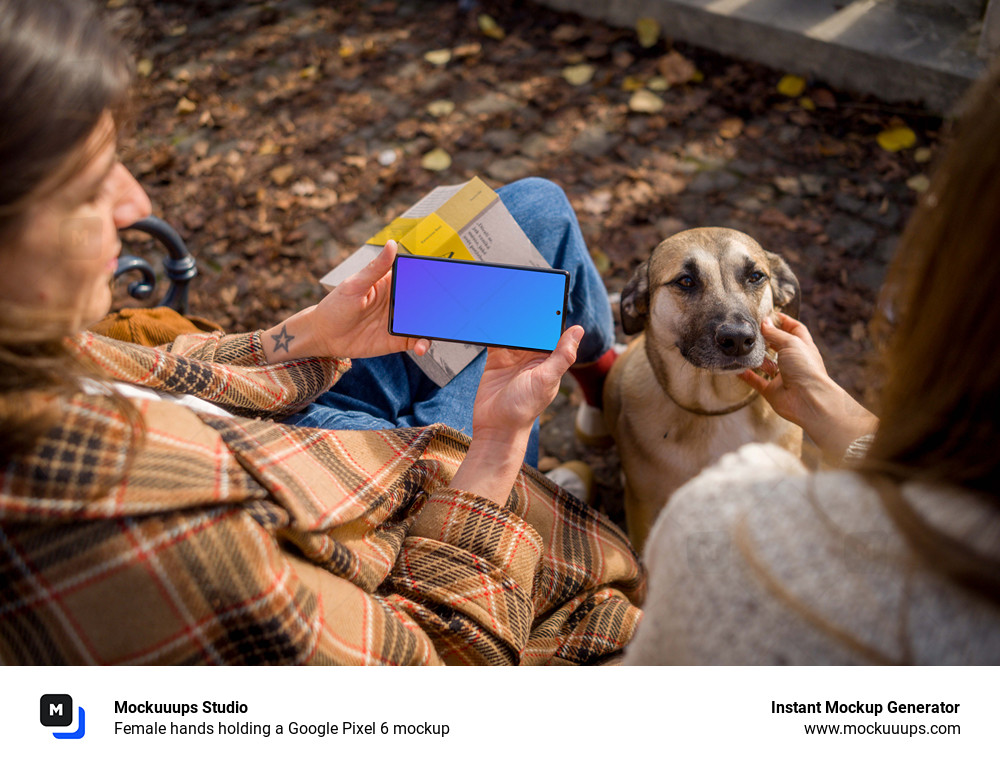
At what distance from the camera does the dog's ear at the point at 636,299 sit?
2.66 meters

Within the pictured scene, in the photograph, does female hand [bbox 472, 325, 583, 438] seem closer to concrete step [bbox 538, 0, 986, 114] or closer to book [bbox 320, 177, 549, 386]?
book [bbox 320, 177, 549, 386]

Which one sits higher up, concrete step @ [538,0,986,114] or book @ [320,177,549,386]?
concrete step @ [538,0,986,114]

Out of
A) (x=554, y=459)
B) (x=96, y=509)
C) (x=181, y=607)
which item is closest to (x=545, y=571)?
(x=181, y=607)

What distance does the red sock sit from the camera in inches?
123

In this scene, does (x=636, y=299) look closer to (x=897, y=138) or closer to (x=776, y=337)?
(x=776, y=337)

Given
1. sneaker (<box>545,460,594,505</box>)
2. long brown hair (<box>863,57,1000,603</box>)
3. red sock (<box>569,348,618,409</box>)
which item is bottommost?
sneaker (<box>545,460,594,505</box>)

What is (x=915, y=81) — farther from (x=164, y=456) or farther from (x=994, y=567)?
(x=164, y=456)

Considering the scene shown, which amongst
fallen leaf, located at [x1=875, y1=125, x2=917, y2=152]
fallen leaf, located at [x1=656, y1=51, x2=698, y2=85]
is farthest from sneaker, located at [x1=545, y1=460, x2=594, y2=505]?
fallen leaf, located at [x1=656, y1=51, x2=698, y2=85]

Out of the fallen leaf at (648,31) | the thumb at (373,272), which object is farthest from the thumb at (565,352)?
the fallen leaf at (648,31)

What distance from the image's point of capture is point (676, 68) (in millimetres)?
4754

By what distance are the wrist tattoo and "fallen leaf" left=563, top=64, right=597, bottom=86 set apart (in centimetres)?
362

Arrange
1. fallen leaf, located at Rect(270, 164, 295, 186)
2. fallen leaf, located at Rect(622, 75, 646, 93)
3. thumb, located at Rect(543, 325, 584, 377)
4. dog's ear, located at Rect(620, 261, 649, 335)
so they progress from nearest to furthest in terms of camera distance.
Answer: thumb, located at Rect(543, 325, 584, 377), dog's ear, located at Rect(620, 261, 649, 335), fallen leaf, located at Rect(270, 164, 295, 186), fallen leaf, located at Rect(622, 75, 646, 93)

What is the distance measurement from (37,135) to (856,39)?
483 cm

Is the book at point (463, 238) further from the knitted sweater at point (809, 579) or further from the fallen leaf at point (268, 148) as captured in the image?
the fallen leaf at point (268, 148)
